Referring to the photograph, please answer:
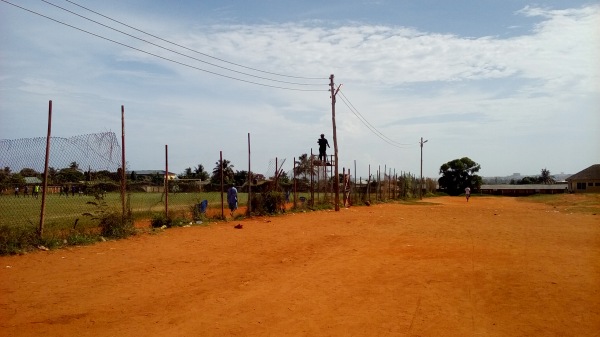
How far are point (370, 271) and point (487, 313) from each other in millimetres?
2713

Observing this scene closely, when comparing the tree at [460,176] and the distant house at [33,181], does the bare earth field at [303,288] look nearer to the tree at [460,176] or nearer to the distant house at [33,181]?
the distant house at [33,181]

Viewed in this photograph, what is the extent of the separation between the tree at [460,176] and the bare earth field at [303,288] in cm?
6234

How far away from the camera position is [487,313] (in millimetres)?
5805

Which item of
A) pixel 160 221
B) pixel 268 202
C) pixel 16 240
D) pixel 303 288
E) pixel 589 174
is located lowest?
pixel 303 288

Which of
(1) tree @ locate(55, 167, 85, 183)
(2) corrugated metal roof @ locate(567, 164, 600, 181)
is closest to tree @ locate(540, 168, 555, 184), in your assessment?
(2) corrugated metal roof @ locate(567, 164, 600, 181)

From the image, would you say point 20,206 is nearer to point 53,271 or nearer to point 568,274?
point 53,271

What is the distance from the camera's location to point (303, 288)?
702cm

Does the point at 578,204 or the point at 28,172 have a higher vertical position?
the point at 28,172

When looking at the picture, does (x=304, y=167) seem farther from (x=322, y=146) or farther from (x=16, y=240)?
(x=16, y=240)

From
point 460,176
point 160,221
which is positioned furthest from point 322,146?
point 460,176

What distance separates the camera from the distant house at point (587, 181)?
6575cm

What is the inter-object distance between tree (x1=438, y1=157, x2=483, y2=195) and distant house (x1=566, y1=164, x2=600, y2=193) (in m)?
13.7

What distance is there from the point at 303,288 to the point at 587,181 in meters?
73.6

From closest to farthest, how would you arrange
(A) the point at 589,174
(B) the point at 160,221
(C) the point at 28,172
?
(C) the point at 28,172 < (B) the point at 160,221 < (A) the point at 589,174
